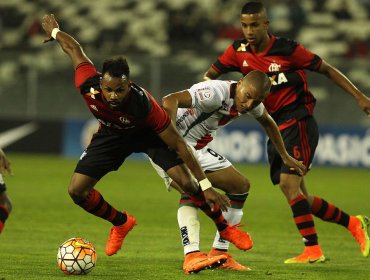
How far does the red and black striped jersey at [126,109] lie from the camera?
7008 mm

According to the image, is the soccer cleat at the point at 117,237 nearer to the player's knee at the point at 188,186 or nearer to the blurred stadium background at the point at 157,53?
the player's knee at the point at 188,186

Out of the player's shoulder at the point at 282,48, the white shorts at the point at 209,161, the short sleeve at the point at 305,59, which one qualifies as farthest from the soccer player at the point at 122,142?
the short sleeve at the point at 305,59

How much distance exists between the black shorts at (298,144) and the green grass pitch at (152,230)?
2.76 feet

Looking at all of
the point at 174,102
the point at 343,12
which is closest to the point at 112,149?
the point at 174,102

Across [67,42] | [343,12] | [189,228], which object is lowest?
[189,228]

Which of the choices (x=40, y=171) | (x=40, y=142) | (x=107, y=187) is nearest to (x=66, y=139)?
(x=40, y=142)

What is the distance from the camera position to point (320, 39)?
2134 centimetres

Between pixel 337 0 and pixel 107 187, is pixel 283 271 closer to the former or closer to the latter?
pixel 107 187

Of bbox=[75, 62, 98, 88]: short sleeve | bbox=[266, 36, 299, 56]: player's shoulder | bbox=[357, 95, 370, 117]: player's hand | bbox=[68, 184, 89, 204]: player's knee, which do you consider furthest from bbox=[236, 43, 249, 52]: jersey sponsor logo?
bbox=[68, 184, 89, 204]: player's knee

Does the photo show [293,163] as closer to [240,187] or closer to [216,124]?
[240,187]

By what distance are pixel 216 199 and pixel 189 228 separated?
91 centimetres

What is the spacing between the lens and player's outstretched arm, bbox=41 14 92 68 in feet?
25.7

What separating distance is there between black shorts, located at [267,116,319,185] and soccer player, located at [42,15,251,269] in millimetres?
1358

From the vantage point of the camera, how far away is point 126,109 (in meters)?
7.06
